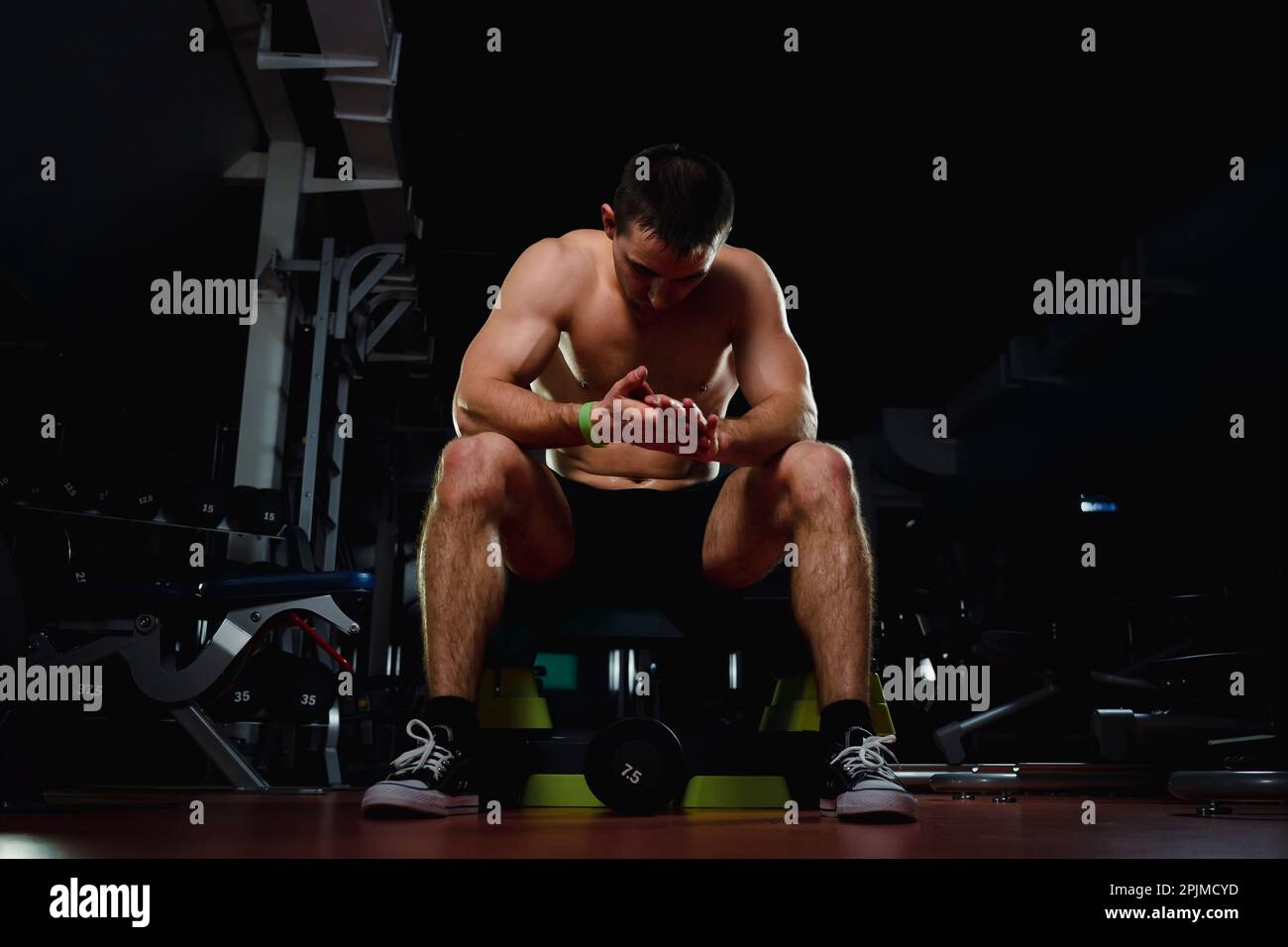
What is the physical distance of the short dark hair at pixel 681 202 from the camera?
5.12 feet

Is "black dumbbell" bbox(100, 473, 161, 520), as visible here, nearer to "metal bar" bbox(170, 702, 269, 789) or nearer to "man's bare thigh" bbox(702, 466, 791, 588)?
"metal bar" bbox(170, 702, 269, 789)

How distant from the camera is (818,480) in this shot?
1503 millimetres

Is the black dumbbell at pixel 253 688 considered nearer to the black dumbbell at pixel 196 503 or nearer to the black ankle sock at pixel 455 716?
the black dumbbell at pixel 196 503

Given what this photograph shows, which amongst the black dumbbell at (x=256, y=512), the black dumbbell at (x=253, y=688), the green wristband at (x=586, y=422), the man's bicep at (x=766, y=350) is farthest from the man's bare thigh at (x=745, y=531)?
the black dumbbell at (x=256, y=512)

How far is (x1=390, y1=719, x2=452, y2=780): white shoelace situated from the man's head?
80cm

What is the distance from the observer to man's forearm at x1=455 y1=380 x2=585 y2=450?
4.96ft

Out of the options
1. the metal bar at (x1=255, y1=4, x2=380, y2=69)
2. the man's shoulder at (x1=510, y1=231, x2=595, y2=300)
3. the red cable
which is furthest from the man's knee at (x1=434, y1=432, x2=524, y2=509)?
the metal bar at (x1=255, y1=4, x2=380, y2=69)

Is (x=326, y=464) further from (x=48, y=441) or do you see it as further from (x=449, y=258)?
(x=48, y=441)

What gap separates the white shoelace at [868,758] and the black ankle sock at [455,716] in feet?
1.67

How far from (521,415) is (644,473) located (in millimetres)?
421

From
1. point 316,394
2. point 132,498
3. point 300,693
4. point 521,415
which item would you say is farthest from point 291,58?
point 521,415

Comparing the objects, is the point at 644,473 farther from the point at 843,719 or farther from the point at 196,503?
the point at 196,503
